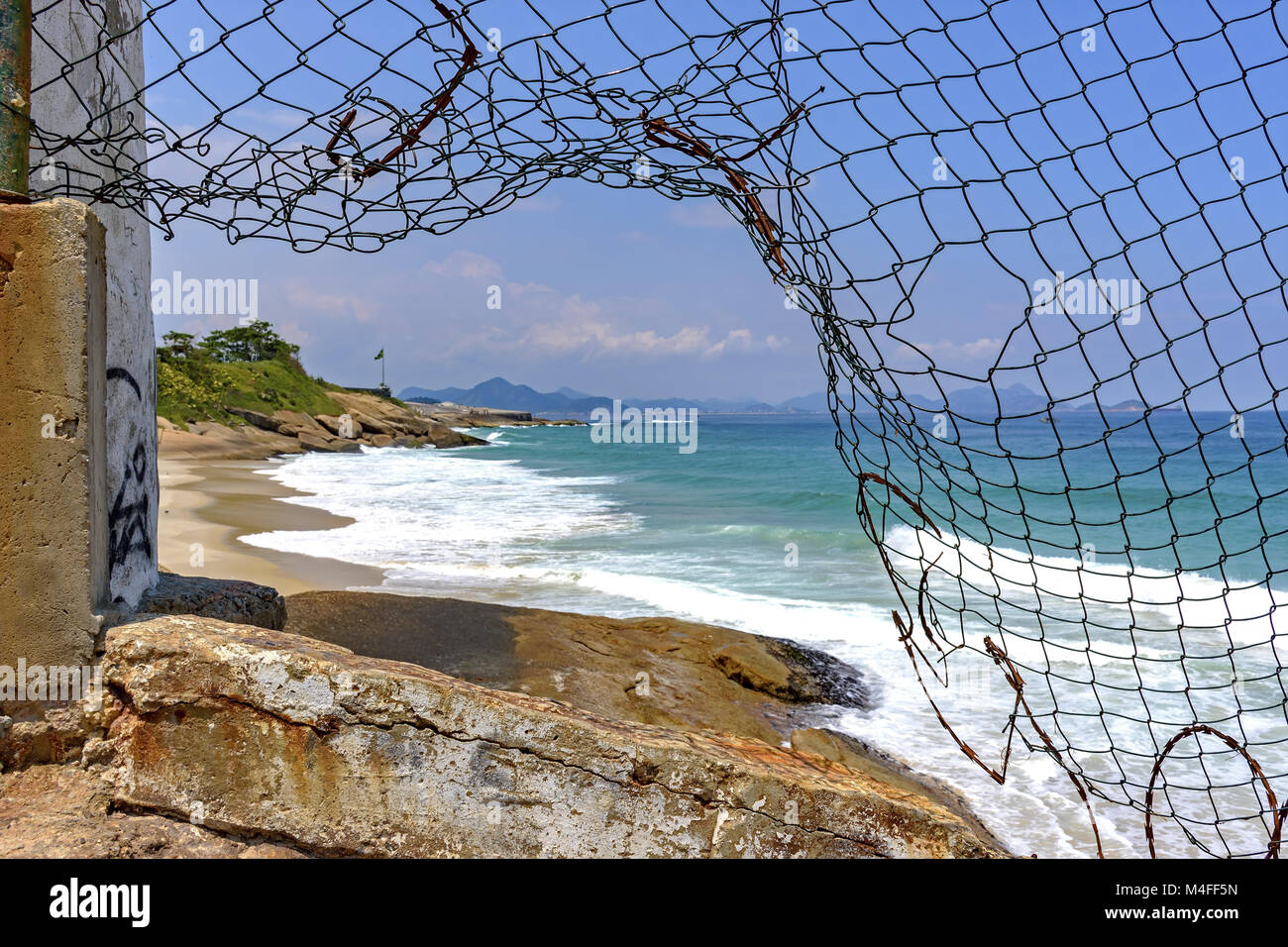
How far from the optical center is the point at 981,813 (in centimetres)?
522

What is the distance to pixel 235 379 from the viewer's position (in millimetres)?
41719

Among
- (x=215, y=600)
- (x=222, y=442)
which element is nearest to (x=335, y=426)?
(x=222, y=442)

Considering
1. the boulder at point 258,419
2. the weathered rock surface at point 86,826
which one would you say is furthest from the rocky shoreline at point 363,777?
the boulder at point 258,419

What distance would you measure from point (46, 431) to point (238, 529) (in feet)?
42.6

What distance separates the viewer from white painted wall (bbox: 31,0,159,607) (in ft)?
7.70

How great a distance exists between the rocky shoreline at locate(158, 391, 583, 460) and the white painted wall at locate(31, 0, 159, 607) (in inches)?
1078

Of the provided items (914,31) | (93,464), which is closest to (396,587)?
(93,464)

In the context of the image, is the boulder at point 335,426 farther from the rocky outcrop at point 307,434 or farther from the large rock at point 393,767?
the large rock at point 393,767

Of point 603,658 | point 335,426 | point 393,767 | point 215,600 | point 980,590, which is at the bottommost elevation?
point 603,658

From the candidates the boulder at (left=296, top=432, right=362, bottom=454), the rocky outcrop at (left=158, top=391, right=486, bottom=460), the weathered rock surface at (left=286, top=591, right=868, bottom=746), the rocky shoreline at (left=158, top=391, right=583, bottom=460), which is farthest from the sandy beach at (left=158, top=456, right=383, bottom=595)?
the boulder at (left=296, top=432, right=362, bottom=454)

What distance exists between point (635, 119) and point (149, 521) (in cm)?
230

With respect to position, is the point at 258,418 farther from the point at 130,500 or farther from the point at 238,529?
the point at 130,500

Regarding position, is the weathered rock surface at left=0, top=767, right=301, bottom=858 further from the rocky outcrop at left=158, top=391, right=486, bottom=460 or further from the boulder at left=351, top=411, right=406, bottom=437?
the boulder at left=351, top=411, right=406, bottom=437
